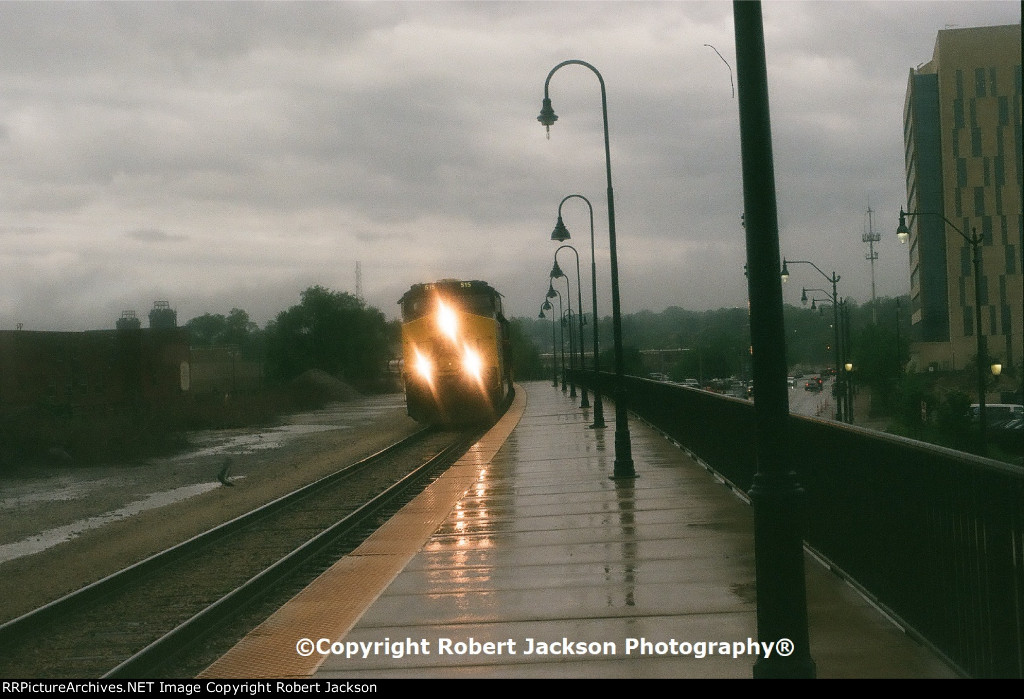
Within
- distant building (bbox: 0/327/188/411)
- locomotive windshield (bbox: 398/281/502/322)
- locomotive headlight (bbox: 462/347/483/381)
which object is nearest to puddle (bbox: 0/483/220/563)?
locomotive headlight (bbox: 462/347/483/381)

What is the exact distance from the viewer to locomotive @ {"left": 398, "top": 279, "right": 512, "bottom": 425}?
34.1 meters

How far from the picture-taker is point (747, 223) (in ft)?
16.9

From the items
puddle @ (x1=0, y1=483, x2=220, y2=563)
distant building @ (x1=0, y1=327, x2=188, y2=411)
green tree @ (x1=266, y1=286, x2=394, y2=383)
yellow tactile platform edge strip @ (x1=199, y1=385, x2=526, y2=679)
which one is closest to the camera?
yellow tactile platform edge strip @ (x1=199, y1=385, x2=526, y2=679)

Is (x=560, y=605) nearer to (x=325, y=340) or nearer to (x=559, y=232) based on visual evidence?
(x=559, y=232)

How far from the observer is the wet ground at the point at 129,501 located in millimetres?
12898

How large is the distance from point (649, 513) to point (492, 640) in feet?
18.3

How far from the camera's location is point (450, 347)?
1344 inches

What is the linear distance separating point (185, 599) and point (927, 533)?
7.22 meters

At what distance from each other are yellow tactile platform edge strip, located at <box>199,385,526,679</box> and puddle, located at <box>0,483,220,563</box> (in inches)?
230

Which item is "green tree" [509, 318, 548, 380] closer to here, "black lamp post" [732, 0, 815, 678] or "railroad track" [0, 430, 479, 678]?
"railroad track" [0, 430, 479, 678]

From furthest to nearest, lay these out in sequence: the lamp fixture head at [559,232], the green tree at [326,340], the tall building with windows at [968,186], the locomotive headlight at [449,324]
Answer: the green tree at [326,340] < the tall building with windows at [968,186] < the locomotive headlight at [449,324] < the lamp fixture head at [559,232]

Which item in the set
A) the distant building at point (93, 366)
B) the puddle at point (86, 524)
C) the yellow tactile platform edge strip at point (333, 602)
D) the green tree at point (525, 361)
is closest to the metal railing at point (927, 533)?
the yellow tactile platform edge strip at point (333, 602)

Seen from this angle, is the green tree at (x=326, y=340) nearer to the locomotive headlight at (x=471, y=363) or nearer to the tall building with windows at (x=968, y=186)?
the tall building with windows at (x=968, y=186)

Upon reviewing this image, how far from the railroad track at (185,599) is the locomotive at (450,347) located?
1713cm
